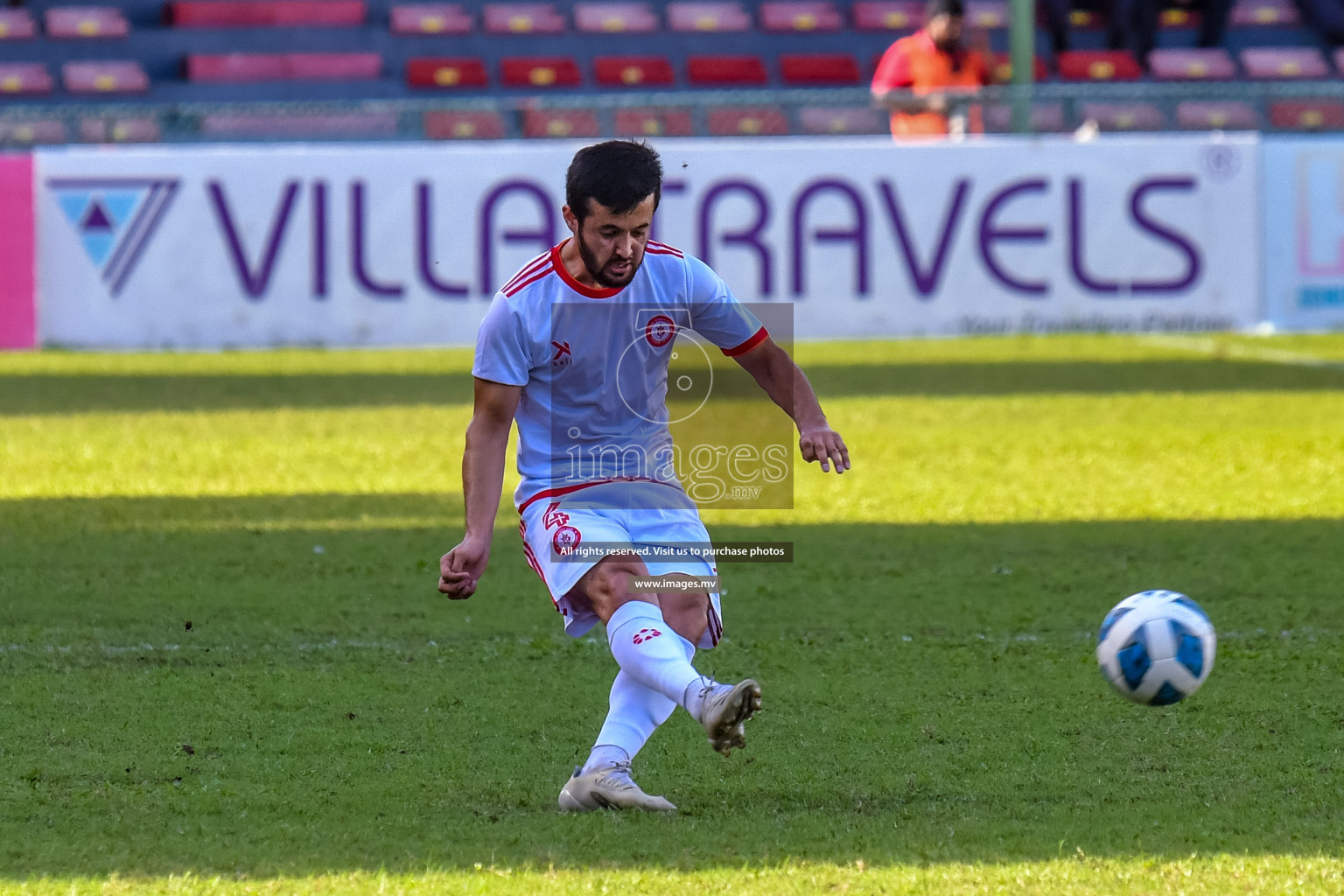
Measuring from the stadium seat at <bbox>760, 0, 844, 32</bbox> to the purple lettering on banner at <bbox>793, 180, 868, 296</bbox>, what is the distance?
8519mm

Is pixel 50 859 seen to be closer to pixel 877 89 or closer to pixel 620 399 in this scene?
pixel 620 399

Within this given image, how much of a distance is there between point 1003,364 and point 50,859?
35.5 feet

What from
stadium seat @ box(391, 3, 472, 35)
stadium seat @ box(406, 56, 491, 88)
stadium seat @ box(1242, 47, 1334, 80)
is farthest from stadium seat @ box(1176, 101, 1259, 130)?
stadium seat @ box(391, 3, 472, 35)

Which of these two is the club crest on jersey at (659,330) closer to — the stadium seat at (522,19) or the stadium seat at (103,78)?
the stadium seat at (103,78)

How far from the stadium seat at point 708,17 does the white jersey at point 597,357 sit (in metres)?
18.9

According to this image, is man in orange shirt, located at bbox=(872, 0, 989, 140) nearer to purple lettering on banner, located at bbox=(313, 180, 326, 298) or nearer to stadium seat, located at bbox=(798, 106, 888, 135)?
stadium seat, located at bbox=(798, 106, 888, 135)

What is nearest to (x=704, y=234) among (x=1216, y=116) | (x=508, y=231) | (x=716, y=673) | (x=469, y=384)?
(x=508, y=231)

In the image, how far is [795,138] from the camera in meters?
15.0

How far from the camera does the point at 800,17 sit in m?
A: 23.0

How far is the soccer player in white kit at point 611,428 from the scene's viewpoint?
3.85 metres

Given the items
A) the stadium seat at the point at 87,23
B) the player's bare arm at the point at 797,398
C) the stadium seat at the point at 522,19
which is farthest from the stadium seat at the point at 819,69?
the player's bare arm at the point at 797,398

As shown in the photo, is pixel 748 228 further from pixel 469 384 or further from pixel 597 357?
pixel 597 357

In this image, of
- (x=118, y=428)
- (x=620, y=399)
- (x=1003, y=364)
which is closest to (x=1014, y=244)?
(x=1003, y=364)

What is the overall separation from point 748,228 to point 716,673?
984cm
